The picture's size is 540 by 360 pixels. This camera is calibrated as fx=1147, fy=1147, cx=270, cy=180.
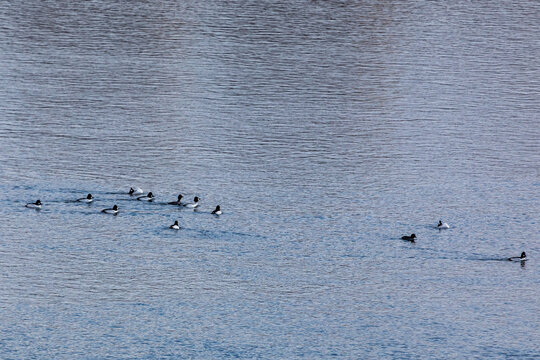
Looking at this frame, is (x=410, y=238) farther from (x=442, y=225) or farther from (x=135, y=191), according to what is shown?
(x=135, y=191)

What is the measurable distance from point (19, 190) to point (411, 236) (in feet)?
70.8

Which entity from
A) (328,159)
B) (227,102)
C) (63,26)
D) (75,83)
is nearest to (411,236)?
(328,159)

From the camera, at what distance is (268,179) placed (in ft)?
221

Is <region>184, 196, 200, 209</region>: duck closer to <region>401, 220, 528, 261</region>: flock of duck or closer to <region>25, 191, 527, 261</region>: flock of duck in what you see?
<region>25, 191, 527, 261</region>: flock of duck

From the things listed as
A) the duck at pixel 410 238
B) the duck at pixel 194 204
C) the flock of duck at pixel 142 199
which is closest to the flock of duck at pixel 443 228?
the duck at pixel 410 238

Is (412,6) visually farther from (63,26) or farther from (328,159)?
(328,159)

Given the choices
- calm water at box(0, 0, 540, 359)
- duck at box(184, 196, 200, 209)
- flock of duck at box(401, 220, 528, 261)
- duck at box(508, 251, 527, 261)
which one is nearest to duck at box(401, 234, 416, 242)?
flock of duck at box(401, 220, 528, 261)

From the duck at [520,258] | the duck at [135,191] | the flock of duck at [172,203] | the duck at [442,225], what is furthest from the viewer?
the duck at [135,191]

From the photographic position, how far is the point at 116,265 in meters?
54.7

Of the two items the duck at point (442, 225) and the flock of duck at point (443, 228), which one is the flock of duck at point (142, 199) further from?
the duck at point (442, 225)

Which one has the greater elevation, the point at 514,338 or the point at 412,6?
the point at 412,6

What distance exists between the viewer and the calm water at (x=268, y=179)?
164 ft

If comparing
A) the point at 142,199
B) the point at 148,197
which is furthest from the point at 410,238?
the point at 142,199

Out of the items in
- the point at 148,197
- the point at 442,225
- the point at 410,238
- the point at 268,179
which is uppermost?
the point at 268,179
